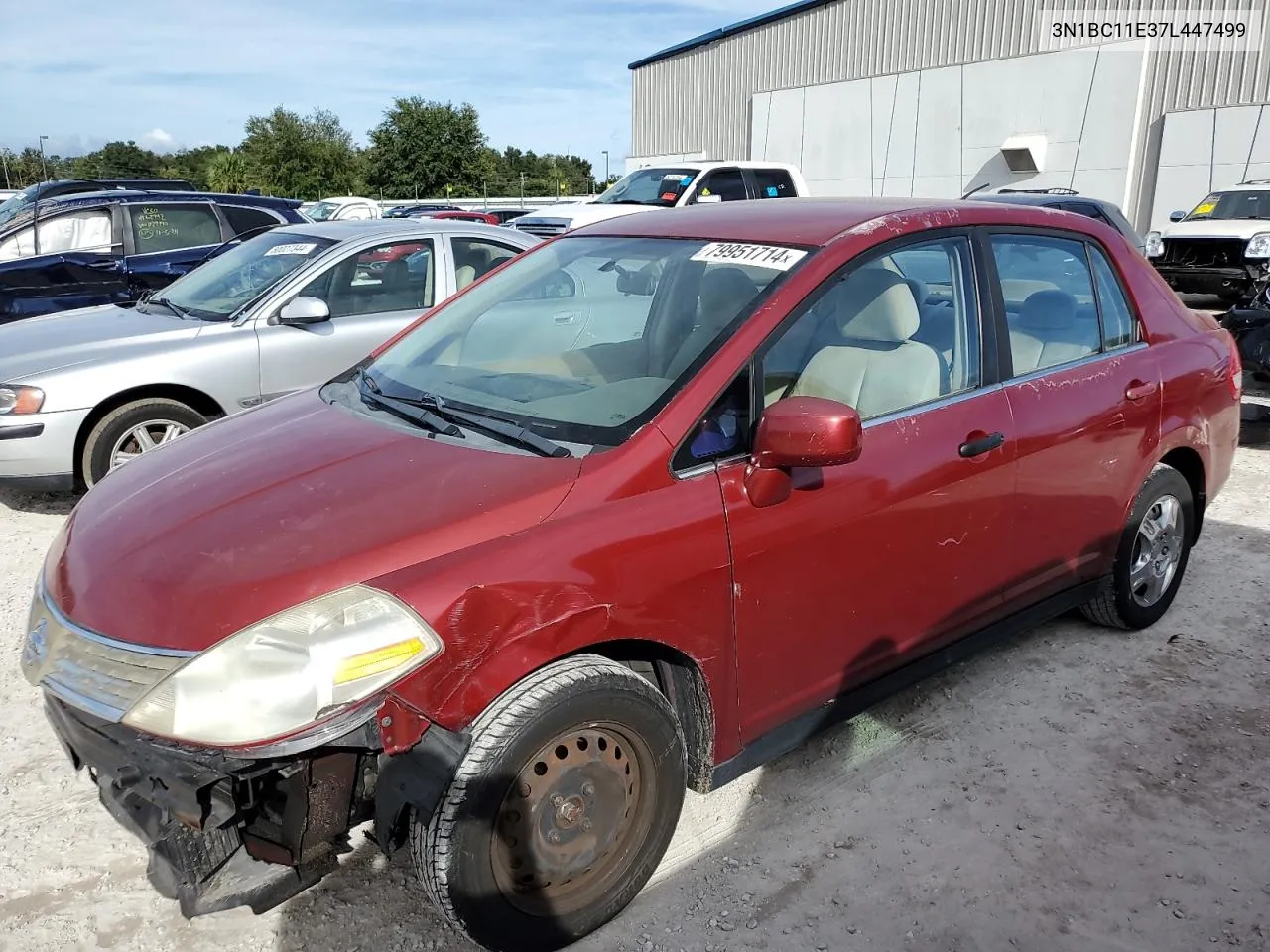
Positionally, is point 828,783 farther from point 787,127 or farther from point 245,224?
point 787,127

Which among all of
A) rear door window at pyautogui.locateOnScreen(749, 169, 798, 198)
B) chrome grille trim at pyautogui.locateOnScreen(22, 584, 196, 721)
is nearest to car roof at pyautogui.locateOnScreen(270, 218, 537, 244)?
chrome grille trim at pyautogui.locateOnScreen(22, 584, 196, 721)

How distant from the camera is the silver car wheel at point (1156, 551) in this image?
13.0 feet

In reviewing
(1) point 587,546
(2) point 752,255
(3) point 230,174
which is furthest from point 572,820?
(3) point 230,174

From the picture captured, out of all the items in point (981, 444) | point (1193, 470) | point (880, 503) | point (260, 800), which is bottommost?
point (260, 800)

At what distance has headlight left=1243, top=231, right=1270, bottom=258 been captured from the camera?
45.4 ft

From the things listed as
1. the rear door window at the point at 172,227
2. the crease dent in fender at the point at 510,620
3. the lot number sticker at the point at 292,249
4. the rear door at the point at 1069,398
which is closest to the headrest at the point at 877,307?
the rear door at the point at 1069,398

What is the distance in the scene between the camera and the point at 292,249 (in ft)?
20.8

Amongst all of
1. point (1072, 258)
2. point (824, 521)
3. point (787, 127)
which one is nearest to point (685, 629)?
point (824, 521)

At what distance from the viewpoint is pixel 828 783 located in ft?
10.2

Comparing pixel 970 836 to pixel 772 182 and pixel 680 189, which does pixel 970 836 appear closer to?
pixel 680 189

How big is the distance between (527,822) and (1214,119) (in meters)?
22.3

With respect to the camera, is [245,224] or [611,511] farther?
[245,224]

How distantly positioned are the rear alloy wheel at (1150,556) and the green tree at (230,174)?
50528 millimetres

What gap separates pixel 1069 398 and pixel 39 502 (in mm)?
5833
